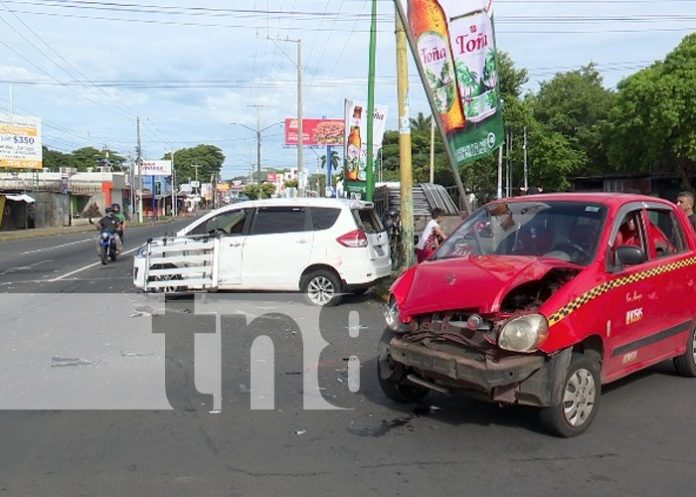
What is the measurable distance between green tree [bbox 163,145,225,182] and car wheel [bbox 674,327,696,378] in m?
142

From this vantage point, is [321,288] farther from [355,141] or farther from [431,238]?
[355,141]

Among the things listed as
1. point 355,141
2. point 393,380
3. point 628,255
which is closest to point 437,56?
point 628,255

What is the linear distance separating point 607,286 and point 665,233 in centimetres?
168

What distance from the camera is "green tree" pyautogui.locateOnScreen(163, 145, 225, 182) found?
475ft

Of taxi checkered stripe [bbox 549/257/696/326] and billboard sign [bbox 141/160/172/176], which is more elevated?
billboard sign [bbox 141/160/172/176]

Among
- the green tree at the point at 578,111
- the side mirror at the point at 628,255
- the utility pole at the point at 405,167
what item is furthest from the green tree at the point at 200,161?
the side mirror at the point at 628,255

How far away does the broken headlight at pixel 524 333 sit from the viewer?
4855mm

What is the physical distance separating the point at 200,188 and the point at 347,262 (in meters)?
122

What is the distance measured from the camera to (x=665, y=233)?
6676 millimetres

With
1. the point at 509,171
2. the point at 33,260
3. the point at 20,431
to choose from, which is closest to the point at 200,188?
the point at 509,171

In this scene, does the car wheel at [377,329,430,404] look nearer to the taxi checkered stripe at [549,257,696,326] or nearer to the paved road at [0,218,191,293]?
the taxi checkered stripe at [549,257,696,326]

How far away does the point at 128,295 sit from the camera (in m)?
13.0

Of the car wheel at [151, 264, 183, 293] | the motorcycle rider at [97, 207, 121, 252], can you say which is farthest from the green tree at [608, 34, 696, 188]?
the car wheel at [151, 264, 183, 293]

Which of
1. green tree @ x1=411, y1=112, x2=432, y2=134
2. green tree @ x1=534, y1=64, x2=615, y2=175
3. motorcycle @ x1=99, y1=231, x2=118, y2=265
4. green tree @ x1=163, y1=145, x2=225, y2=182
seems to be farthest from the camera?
green tree @ x1=163, y1=145, x2=225, y2=182
